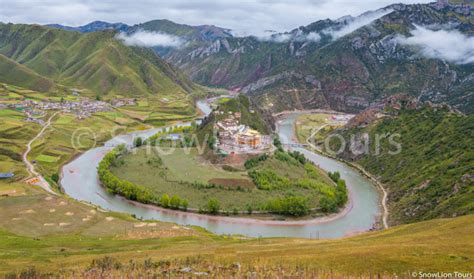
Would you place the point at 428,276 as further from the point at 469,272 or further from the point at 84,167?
the point at 84,167

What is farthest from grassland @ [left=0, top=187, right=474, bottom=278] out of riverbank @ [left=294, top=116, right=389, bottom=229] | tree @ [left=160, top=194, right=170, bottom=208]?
riverbank @ [left=294, top=116, right=389, bottom=229]

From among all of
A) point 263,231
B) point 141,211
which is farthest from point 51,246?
point 263,231

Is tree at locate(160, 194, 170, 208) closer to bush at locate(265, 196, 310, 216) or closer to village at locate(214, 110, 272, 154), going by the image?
bush at locate(265, 196, 310, 216)

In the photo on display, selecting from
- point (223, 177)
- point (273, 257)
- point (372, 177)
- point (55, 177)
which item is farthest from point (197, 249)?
point (372, 177)

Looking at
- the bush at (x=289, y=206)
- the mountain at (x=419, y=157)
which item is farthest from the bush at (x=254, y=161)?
the mountain at (x=419, y=157)

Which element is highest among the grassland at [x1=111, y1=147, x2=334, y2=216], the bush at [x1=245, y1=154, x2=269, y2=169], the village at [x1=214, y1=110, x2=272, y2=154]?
the village at [x1=214, y1=110, x2=272, y2=154]
